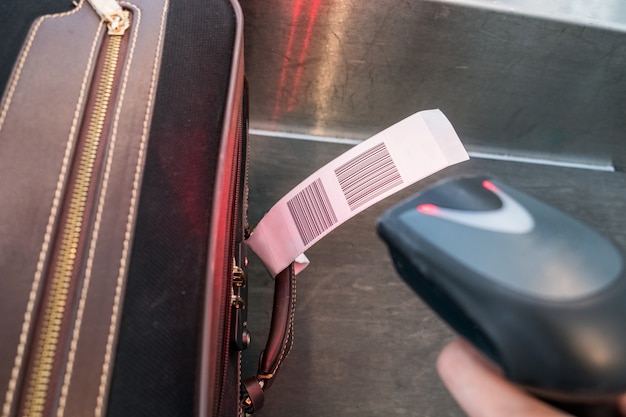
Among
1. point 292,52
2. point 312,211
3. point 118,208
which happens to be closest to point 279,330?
point 312,211

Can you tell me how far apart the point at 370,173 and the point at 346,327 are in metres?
0.25

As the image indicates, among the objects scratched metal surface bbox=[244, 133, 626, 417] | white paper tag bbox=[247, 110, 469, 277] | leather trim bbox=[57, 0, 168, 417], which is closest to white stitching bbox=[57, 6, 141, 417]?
leather trim bbox=[57, 0, 168, 417]

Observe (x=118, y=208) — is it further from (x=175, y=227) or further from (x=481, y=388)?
(x=481, y=388)

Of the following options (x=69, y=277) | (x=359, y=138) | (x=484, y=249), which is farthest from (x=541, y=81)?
(x=69, y=277)

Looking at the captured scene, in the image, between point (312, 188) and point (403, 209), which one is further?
point (312, 188)

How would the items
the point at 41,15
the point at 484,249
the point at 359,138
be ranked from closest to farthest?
the point at 484,249
the point at 41,15
the point at 359,138

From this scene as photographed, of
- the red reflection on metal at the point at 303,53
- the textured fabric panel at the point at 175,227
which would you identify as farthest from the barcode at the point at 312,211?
the red reflection on metal at the point at 303,53

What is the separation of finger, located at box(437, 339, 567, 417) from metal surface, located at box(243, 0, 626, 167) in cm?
43

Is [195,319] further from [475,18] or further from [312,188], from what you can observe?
[475,18]

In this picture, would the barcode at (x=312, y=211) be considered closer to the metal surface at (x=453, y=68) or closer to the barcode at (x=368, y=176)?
the barcode at (x=368, y=176)

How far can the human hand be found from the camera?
267 millimetres

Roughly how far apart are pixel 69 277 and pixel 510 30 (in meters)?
0.55

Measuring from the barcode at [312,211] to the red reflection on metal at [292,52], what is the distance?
0.23 m

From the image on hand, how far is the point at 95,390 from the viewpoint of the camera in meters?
0.30
